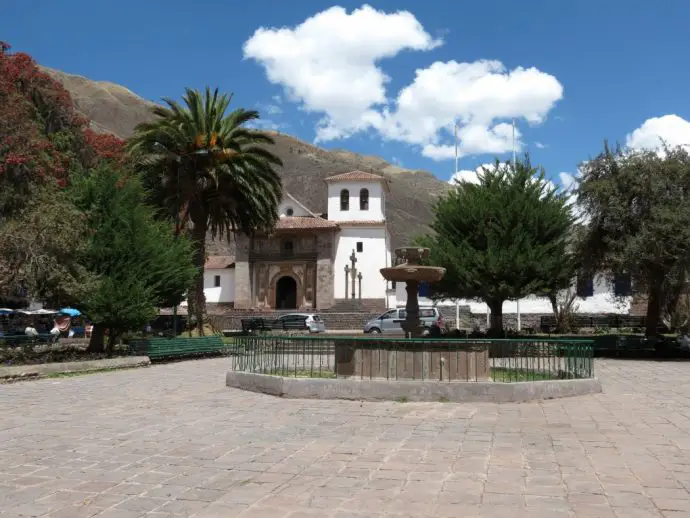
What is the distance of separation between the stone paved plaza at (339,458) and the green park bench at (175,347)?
6.87 metres

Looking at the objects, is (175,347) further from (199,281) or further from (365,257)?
(365,257)

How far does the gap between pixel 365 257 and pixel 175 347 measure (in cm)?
2982

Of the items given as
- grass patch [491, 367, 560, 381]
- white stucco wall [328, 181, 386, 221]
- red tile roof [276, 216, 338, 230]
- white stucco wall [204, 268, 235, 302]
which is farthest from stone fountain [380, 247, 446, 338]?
white stucco wall [204, 268, 235, 302]

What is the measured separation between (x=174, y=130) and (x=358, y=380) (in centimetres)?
1771

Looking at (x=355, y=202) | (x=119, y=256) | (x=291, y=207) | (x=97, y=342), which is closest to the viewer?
(x=119, y=256)

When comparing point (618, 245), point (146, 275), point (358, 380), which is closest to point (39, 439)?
point (358, 380)

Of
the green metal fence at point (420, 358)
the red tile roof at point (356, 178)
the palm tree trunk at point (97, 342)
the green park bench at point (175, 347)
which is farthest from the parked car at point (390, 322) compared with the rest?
the red tile roof at point (356, 178)

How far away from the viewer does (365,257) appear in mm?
47594

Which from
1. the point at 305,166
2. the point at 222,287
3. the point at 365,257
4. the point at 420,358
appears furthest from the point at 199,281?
the point at 305,166

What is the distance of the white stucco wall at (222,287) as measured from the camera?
1988 inches

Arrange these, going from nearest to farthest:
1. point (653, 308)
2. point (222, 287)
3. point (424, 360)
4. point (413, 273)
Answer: point (424, 360)
point (413, 273)
point (653, 308)
point (222, 287)

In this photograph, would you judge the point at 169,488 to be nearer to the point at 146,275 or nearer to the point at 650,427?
the point at 650,427

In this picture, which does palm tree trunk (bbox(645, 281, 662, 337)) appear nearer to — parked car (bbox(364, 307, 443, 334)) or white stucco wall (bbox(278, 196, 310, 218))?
parked car (bbox(364, 307, 443, 334))

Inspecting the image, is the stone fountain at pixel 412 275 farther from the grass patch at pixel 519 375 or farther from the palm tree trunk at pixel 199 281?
the palm tree trunk at pixel 199 281
